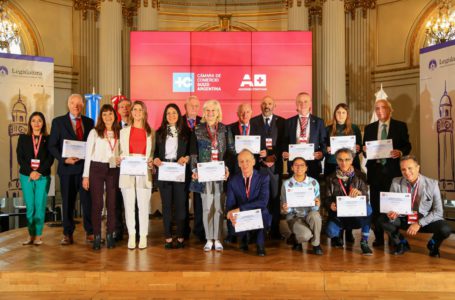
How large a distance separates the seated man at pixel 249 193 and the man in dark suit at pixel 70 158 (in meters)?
1.51

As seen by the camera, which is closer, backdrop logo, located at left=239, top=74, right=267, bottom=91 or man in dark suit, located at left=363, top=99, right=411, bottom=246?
man in dark suit, located at left=363, top=99, right=411, bottom=246

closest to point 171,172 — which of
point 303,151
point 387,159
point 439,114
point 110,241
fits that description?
point 110,241

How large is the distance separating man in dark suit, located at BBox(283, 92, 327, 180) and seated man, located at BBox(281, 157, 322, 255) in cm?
35

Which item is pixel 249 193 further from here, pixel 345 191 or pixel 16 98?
pixel 16 98

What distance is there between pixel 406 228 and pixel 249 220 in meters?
1.51

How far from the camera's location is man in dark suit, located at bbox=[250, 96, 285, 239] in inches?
194

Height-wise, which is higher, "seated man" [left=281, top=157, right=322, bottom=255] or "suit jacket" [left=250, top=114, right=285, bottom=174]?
"suit jacket" [left=250, top=114, right=285, bottom=174]

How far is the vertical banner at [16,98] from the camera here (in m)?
7.31

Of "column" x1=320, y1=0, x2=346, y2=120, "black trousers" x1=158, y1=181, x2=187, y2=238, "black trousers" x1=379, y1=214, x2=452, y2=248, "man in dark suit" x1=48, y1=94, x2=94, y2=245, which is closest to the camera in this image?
"black trousers" x1=379, y1=214, x2=452, y2=248

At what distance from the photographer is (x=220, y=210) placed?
4641 mm

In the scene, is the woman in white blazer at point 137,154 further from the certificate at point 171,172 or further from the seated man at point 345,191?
the seated man at point 345,191

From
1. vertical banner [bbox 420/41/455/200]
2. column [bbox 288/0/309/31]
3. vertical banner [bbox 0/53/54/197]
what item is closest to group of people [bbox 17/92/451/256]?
vertical banner [bbox 420/41/455/200]

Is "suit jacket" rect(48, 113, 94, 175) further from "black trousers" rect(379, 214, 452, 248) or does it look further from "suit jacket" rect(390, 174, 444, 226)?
"suit jacket" rect(390, 174, 444, 226)

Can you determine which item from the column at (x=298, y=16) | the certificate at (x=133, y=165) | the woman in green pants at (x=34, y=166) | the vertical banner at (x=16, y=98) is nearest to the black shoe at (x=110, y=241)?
the certificate at (x=133, y=165)
